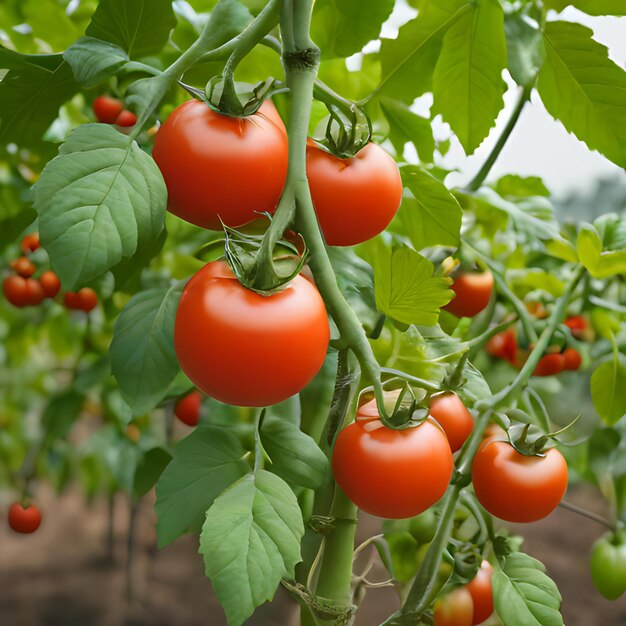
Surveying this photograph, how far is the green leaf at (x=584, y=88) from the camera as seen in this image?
507 millimetres

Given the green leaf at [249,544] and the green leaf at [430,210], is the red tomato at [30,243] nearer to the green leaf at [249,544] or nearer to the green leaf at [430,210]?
the green leaf at [430,210]

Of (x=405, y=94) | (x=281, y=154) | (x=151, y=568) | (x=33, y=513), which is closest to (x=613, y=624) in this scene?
(x=151, y=568)

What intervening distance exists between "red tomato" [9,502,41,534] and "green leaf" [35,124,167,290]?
0.93m

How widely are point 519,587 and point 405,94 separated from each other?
40 centimetres

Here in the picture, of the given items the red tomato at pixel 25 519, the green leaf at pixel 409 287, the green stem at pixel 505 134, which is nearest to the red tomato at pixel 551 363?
the green stem at pixel 505 134

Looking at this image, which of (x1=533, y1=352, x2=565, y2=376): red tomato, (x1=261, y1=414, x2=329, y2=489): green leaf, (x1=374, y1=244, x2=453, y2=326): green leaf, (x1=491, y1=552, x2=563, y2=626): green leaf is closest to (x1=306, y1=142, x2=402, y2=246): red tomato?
(x1=374, y1=244, x2=453, y2=326): green leaf

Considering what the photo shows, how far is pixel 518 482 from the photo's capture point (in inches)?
21.6

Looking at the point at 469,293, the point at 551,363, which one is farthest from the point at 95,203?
the point at 551,363

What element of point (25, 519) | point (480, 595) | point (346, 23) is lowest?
point (25, 519)

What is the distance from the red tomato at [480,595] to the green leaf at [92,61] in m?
0.52

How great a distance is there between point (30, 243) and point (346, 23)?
747 mm

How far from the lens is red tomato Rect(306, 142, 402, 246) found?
424 mm

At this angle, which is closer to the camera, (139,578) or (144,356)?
(144,356)

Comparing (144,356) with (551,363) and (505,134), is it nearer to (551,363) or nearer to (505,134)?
(505,134)
